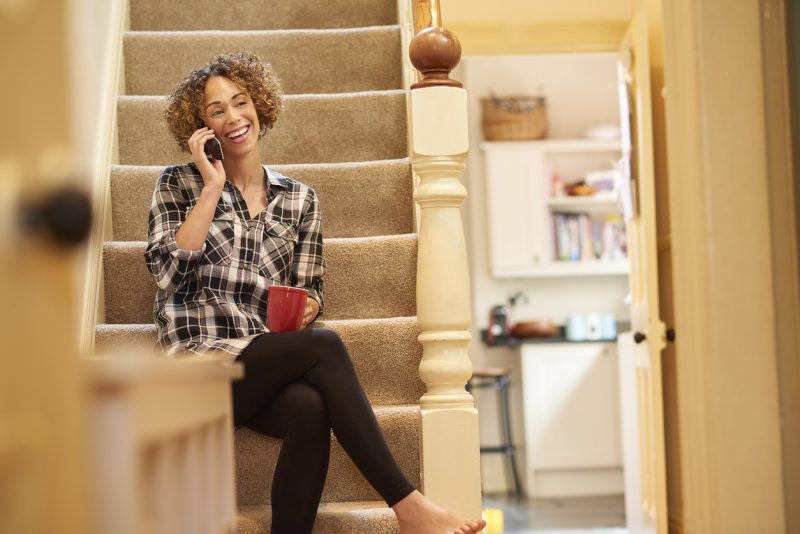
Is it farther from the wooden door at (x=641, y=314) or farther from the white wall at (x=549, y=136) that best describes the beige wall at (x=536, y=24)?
the white wall at (x=549, y=136)

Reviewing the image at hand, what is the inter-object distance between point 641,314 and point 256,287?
1948 mm

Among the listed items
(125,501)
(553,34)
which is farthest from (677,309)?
(125,501)

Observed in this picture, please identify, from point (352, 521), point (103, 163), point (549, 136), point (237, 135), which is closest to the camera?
point (352, 521)

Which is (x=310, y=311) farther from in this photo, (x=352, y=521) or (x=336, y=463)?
(x=352, y=521)

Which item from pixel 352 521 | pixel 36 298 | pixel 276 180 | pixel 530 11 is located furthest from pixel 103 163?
pixel 530 11

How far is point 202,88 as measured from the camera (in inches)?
93.8

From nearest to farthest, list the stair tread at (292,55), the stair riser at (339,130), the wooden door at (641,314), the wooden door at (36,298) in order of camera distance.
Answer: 1. the wooden door at (36,298)
2. the stair riser at (339,130)
3. the stair tread at (292,55)
4. the wooden door at (641,314)

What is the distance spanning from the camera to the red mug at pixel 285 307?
196 cm

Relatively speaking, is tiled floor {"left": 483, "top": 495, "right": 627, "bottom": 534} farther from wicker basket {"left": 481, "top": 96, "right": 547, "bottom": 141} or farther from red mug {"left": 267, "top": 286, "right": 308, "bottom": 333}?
red mug {"left": 267, "top": 286, "right": 308, "bottom": 333}

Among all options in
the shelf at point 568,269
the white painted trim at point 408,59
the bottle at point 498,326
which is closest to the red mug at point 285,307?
the white painted trim at point 408,59

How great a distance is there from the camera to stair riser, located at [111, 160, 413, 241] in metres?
2.79

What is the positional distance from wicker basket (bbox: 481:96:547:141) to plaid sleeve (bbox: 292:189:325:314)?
4.15 meters

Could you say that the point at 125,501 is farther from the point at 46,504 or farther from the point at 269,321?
the point at 269,321

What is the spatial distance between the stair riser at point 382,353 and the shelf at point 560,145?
13.4 feet
